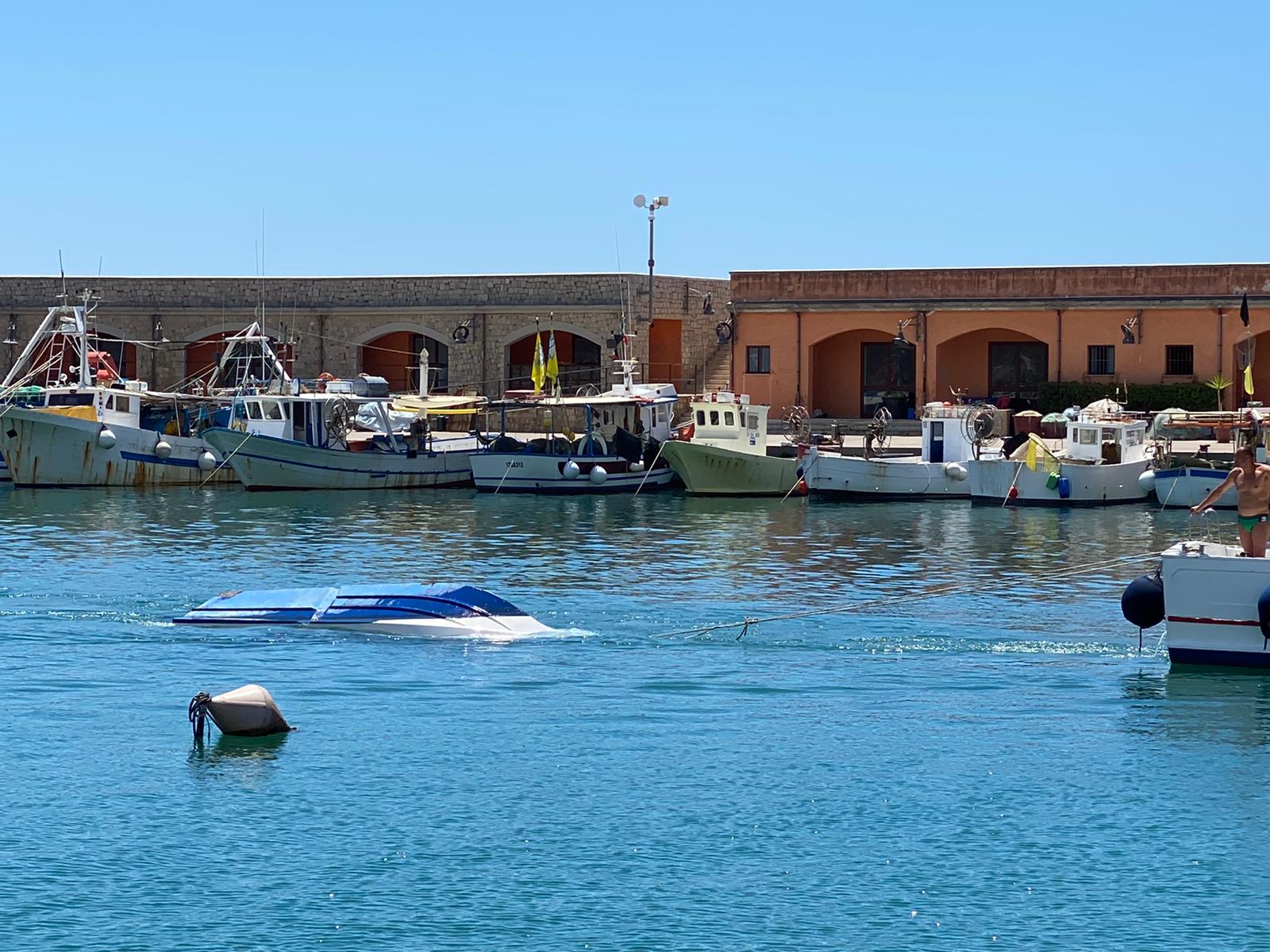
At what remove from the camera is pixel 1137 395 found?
164ft

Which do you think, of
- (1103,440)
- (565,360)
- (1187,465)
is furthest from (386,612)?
(565,360)

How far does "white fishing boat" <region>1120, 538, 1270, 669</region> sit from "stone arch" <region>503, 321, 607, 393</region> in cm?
3601

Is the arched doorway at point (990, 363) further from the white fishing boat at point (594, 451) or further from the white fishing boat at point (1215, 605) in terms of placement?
the white fishing boat at point (1215, 605)

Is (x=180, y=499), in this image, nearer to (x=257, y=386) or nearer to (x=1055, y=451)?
(x=257, y=386)

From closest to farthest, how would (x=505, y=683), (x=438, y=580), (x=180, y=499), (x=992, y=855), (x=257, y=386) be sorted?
(x=992, y=855)
(x=505, y=683)
(x=438, y=580)
(x=180, y=499)
(x=257, y=386)

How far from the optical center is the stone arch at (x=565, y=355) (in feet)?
183

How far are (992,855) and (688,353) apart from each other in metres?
43.2

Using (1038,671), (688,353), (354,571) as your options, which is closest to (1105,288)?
(688,353)

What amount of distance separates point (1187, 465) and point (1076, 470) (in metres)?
2.48

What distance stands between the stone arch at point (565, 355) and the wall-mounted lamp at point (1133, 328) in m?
15.4

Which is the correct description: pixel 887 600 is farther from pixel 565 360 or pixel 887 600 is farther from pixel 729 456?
pixel 565 360

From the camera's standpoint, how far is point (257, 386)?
48875mm

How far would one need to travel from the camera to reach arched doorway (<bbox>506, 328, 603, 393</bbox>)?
57.4 metres

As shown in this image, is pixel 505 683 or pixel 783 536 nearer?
pixel 505 683
